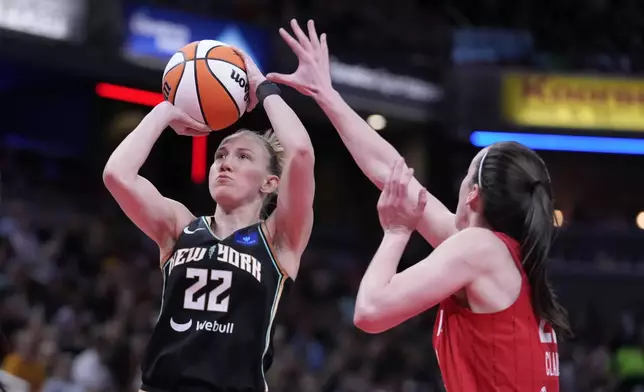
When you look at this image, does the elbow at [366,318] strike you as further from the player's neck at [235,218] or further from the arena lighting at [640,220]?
the arena lighting at [640,220]

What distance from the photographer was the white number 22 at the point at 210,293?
3.44 meters

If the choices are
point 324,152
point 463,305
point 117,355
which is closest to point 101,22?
point 117,355

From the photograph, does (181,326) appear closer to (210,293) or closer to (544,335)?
(210,293)

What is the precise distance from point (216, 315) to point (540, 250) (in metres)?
1.13

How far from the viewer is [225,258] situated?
350 cm

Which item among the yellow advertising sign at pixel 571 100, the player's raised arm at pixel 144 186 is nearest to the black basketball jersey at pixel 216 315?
the player's raised arm at pixel 144 186

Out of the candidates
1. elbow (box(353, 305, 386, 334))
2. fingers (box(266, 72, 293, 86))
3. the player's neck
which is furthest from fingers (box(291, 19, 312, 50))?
elbow (box(353, 305, 386, 334))

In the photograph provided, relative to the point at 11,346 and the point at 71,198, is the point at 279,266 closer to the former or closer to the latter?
the point at 11,346

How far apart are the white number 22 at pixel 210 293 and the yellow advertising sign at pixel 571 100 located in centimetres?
1189

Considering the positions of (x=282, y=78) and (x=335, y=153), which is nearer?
(x=282, y=78)

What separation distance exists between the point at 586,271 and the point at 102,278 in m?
7.86

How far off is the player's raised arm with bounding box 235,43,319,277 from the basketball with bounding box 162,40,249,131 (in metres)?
0.11

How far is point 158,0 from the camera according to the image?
1278cm

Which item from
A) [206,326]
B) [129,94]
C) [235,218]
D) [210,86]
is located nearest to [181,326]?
[206,326]
